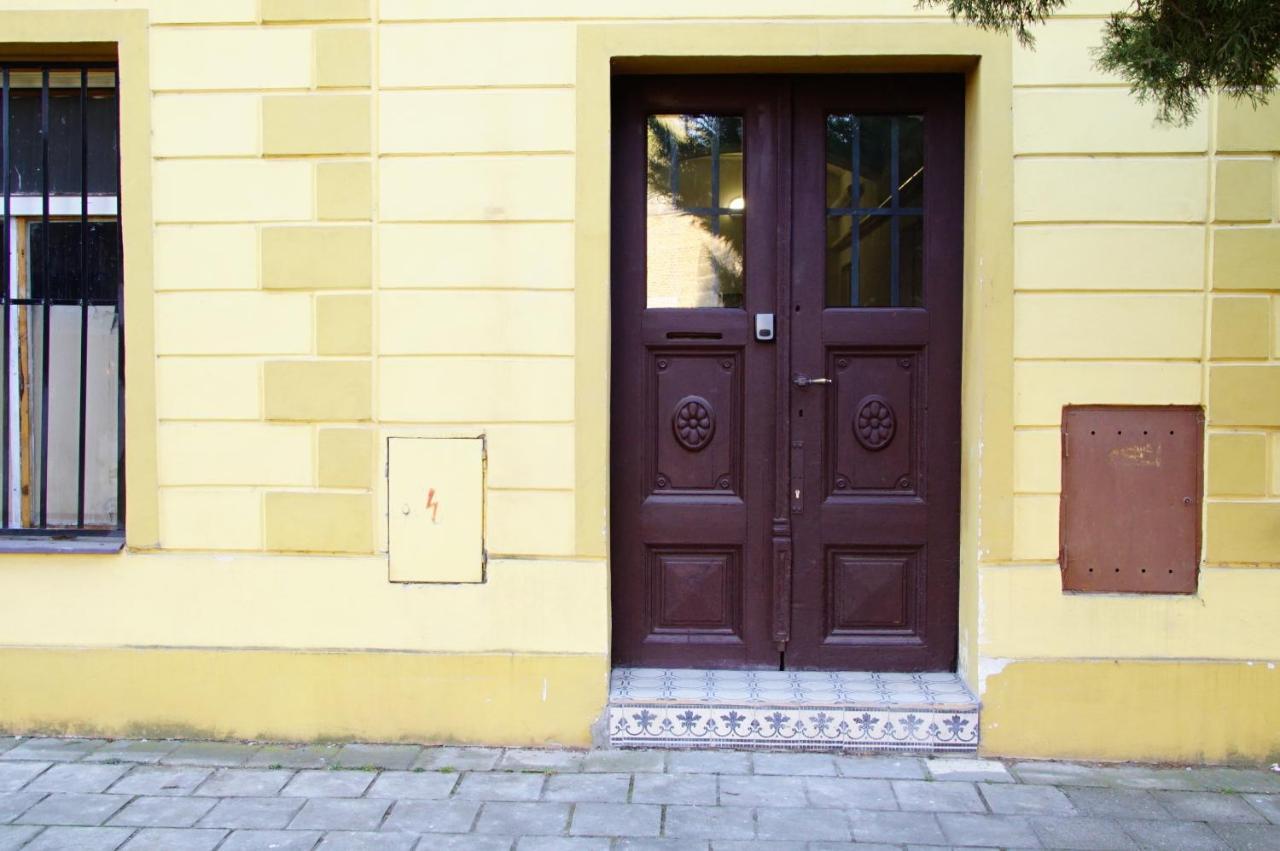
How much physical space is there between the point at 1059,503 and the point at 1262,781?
1.35 m

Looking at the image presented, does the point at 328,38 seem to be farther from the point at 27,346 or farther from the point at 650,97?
the point at 27,346

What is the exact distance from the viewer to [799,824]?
13.0 ft

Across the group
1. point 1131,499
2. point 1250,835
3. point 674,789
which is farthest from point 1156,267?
point 674,789

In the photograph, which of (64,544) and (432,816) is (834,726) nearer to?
(432,816)

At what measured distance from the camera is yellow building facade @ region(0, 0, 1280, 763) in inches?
181

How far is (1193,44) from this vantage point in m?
3.13

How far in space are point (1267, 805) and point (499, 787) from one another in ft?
9.70

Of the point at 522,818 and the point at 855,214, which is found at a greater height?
the point at 855,214

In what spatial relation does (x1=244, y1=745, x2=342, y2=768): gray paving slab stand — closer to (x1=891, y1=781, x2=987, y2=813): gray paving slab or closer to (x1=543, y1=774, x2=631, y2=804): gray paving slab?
(x1=543, y1=774, x2=631, y2=804): gray paving slab

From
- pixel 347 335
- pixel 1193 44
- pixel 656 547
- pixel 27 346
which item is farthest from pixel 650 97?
pixel 27 346

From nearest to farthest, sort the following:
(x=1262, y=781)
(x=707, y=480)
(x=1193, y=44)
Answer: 1. (x=1193, y=44)
2. (x=1262, y=781)
3. (x=707, y=480)

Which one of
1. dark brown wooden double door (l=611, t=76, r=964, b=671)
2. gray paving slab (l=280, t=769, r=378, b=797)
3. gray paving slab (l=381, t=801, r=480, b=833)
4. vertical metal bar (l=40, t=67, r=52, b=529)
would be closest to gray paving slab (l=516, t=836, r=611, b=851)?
gray paving slab (l=381, t=801, r=480, b=833)

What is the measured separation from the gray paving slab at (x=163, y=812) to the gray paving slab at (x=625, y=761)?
1479 mm

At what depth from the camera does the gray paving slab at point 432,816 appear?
394 centimetres
